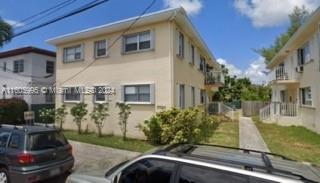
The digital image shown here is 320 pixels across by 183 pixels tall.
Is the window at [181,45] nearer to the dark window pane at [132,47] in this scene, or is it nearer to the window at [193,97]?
the dark window pane at [132,47]

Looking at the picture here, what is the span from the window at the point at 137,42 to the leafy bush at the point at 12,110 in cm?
1100

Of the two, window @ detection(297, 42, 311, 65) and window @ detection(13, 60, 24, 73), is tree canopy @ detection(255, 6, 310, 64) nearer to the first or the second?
window @ detection(297, 42, 311, 65)

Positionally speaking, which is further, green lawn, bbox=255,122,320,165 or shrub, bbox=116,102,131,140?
shrub, bbox=116,102,131,140

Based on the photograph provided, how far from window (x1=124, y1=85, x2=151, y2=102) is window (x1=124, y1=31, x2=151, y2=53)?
200 cm

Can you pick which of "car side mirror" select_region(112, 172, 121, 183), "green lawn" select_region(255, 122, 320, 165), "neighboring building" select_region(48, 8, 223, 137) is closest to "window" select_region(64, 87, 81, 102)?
"neighboring building" select_region(48, 8, 223, 137)

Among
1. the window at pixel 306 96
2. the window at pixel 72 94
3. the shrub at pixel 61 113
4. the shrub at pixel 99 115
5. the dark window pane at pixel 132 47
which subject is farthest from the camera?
the window at pixel 306 96

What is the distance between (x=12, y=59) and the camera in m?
23.9

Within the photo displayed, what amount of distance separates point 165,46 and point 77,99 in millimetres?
7084

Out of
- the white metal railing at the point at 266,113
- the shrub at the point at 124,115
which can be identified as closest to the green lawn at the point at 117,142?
the shrub at the point at 124,115

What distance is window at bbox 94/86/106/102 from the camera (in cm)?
1527

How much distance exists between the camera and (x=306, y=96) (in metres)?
18.2

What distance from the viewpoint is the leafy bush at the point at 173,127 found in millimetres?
11328

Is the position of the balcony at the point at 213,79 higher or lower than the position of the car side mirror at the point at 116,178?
higher

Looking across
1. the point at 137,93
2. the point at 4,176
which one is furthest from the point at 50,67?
the point at 4,176
